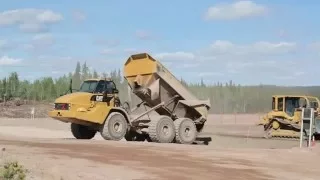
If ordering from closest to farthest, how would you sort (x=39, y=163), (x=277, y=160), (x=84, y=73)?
(x=39, y=163), (x=277, y=160), (x=84, y=73)

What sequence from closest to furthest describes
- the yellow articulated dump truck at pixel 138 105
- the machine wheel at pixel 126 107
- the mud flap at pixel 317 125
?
the yellow articulated dump truck at pixel 138 105 → the machine wheel at pixel 126 107 → the mud flap at pixel 317 125

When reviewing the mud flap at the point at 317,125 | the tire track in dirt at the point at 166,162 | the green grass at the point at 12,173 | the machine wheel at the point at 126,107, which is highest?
the machine wheel at the point at 126,107

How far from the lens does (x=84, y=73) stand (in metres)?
108

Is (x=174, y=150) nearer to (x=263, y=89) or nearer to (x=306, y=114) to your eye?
(x=306, y=114)

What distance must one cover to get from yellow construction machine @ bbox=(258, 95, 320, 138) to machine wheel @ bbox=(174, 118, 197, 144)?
8.71m

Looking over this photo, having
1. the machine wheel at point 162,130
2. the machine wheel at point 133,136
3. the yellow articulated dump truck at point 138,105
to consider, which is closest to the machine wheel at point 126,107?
the yellow articulated dump truck at point 138,105

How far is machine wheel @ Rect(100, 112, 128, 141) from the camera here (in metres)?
24.4

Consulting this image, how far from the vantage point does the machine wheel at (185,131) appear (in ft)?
84.5

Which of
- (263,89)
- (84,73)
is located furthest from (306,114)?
(84,73)

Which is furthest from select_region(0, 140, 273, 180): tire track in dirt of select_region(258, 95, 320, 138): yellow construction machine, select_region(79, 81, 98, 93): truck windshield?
select_region(258, 95, 320, 138): yellow construction machine

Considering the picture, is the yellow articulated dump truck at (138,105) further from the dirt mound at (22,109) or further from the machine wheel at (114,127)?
the dirt mound at (22,109)

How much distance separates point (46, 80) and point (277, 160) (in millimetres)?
→ 95645

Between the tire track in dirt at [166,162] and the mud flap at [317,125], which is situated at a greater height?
the mud flap at [317,125]

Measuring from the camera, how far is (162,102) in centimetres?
2589
